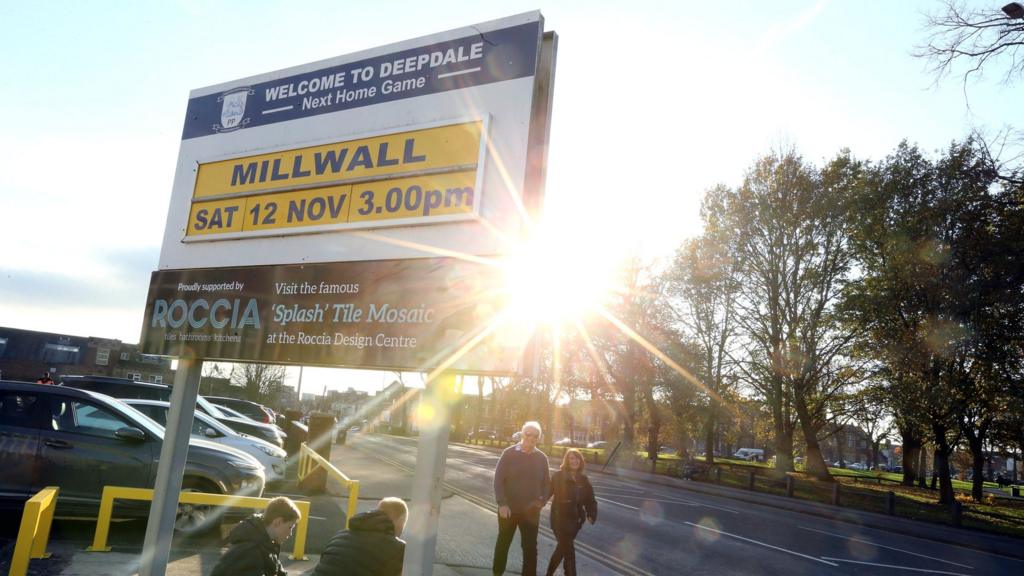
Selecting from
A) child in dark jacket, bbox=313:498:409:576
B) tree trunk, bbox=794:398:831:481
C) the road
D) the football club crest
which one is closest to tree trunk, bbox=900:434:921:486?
tree trunk, bbox=794:398:831:481

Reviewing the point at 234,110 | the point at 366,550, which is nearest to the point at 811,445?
the point at 366,550

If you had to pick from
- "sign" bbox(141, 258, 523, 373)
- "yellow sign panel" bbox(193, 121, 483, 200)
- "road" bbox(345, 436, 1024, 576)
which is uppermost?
"yellow sign panel" bbox(193, 121, 483, 200)

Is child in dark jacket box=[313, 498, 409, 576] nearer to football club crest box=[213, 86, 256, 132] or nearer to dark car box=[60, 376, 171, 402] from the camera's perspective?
football club crest box=[213, 86, 256, 132]

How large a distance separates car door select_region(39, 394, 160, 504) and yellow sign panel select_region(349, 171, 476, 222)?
5.41 meters

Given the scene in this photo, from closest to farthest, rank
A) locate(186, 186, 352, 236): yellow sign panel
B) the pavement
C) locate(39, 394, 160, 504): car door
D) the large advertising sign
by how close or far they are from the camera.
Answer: the large advertising sign
locate(186, 186, 352, 236): yellow sign panel
the pavement
locate(39, 394, 160, 504): car door

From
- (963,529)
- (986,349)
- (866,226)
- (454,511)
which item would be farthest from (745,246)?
(454,511)

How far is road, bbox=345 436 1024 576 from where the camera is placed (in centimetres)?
959

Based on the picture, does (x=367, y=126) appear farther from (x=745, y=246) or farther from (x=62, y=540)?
(x=745, y=246)

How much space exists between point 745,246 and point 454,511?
23.0 meters

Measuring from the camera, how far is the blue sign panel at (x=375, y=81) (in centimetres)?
381

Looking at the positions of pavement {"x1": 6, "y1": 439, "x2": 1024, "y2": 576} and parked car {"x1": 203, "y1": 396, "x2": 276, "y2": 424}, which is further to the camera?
parked car {"x1": 203, "y1": 396, "x2": 276, "y2": 424}

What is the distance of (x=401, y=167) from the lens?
13.2ft

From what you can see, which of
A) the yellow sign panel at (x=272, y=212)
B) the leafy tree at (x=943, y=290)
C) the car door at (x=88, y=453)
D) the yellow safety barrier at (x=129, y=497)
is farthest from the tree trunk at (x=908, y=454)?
the yellow sign panel at (x=272, y=212)

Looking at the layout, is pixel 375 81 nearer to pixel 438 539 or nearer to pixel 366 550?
pixel 366 550
